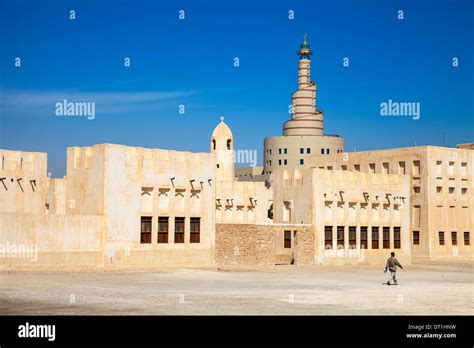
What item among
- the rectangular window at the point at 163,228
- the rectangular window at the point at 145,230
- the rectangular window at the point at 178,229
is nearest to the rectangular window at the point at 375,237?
the rectangular window at the point at 178,229

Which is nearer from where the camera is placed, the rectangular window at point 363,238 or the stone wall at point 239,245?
the stone wall at point 239,245

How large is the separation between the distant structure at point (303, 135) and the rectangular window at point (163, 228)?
81932 mm

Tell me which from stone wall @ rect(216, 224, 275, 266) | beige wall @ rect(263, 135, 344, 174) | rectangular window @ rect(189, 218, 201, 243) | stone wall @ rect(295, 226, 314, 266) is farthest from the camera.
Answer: beige wall @ rect(263, 135, 344, 174)

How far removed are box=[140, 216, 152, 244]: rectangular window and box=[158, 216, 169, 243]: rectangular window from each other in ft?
2.59

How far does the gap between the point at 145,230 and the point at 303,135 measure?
282ft

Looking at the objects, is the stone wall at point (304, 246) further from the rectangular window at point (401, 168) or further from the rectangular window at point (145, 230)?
the rectangular window at point (401, 168)

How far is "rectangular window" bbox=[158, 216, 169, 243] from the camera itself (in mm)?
44750

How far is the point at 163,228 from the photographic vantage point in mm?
44969

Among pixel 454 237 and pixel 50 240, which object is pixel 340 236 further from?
pixel 50 240

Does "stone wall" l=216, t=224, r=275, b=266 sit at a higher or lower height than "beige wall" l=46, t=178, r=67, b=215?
lower

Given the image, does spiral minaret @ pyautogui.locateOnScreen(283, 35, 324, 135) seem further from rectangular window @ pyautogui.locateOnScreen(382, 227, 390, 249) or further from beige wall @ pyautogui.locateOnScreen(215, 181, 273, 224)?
rectangular window @ pyautogui.locateOnScreen(382, 227, 390, 249)

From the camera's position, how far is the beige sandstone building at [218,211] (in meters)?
40.9

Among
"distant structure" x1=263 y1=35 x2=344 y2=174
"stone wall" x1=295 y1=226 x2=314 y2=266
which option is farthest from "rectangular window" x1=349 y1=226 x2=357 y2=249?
"distant structure" x1=263 y1=35 x2=344 y2=174

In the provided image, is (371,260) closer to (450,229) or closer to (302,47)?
(450,229)
